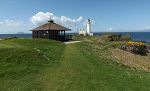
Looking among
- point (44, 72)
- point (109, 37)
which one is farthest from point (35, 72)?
point (109, 37)

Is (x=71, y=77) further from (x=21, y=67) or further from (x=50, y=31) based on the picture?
(x=50, y=31)

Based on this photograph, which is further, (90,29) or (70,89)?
(90,29)

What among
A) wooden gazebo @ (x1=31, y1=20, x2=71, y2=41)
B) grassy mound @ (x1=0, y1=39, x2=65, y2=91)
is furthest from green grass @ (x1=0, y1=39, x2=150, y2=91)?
wooden gazebo @ (x1=31, y1=20, x2=71, y2=41)

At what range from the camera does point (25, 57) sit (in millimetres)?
30219

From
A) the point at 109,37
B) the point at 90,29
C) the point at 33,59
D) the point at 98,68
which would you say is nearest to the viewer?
the point at 98,68

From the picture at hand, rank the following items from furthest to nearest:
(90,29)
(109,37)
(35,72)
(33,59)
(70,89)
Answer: (90,29) → (109,37) → (33,59) → (35,72) → (70,89)

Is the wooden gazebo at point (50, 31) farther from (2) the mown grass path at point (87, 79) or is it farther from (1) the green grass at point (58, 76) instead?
(2) the mown grass path at point (87, 79)

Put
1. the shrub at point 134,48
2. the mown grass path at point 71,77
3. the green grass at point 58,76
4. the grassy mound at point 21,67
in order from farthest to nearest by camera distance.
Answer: the shrub at point 134,48, the grassy mound at point 21,67, the green grass at point 58,76, the mown grass path at point 71,77

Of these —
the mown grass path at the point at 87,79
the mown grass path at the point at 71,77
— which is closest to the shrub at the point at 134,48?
the mown grass path at the point at 71,77

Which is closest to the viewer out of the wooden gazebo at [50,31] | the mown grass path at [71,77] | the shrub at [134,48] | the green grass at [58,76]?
the mown grass path at [71,77]

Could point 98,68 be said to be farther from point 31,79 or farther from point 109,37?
point 109,37

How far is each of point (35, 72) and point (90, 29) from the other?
86.4 m

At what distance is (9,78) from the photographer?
73.7ft

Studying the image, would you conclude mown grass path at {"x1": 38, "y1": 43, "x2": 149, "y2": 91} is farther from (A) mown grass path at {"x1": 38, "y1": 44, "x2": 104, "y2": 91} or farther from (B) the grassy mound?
(B) the grassy mound
